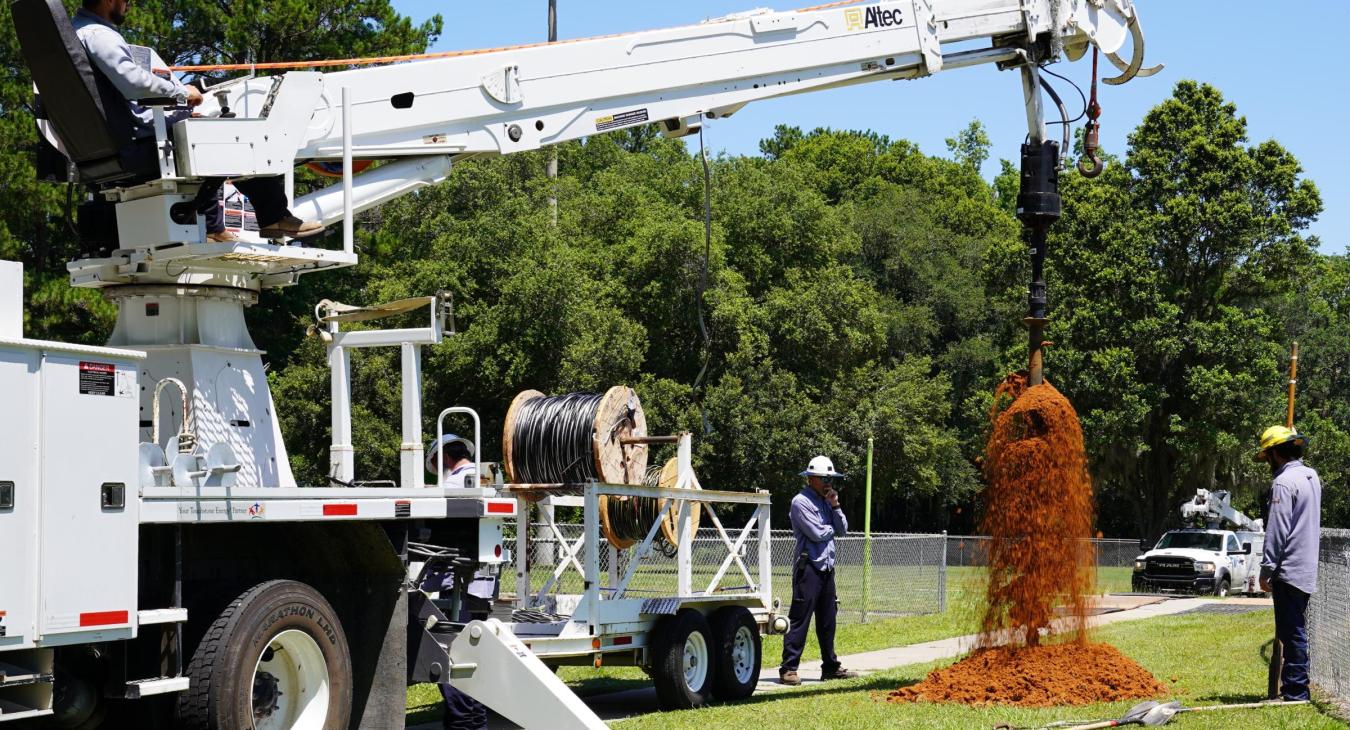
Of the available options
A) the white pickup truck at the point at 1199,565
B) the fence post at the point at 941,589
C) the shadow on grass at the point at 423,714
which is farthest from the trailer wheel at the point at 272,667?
the white pickup truck at the point at 1199,565

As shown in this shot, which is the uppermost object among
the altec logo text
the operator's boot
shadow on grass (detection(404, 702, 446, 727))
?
the altec logo text

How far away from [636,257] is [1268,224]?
2053cm

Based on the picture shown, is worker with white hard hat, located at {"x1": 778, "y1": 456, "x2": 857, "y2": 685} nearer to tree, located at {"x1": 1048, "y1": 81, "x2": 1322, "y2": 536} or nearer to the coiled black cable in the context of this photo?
the coiled black cable

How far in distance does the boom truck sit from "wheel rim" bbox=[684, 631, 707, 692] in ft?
0.13

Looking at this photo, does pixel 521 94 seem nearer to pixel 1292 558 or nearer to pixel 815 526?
pixel 815 526

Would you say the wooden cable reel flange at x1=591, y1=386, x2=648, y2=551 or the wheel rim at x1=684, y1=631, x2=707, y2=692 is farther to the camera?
the wooden cable reel flange at x1=591, y1=386, x2=648, y2=551

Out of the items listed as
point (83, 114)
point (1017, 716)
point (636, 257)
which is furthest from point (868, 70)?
point (636, 257)

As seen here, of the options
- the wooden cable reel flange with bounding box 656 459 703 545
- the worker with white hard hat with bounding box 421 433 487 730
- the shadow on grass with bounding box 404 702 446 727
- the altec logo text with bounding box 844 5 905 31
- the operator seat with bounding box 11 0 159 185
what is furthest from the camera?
the wooden cable reel flange with bounding box 656 459 703 545

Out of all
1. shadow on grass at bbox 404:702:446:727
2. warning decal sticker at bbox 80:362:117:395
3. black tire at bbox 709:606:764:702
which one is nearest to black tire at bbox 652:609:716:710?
black tire at bbox 709:606:764:702

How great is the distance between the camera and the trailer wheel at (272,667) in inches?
313

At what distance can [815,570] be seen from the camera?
1580 cm

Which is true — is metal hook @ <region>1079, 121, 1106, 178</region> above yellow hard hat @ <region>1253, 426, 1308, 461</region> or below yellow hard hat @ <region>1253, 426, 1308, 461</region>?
above

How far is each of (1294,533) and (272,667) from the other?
24.0 feet

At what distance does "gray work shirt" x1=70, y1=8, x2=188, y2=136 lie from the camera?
856 centimetres
